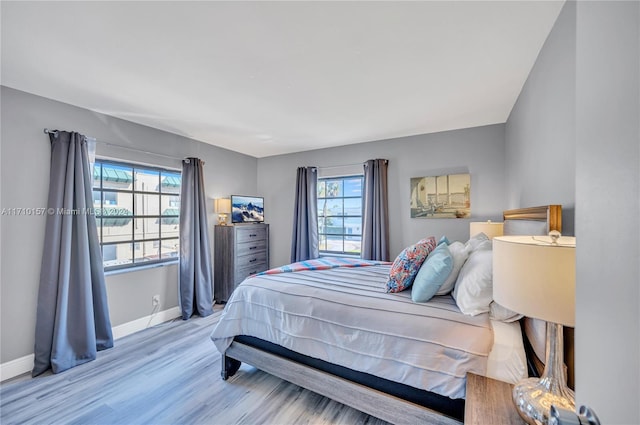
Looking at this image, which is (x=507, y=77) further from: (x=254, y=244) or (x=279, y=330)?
(x=254, y=244)

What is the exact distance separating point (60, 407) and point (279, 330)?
172 cm

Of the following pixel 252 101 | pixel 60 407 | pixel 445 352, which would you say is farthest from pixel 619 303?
pixel 60 407

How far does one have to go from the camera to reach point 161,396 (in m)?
2.06

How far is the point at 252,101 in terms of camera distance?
262cm

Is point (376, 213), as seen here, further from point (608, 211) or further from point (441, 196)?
point (608, 211)

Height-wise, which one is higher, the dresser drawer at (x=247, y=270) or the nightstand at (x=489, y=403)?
the nightstand at (x=489, y=403)

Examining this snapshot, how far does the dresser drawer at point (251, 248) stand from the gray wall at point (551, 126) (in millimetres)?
3676

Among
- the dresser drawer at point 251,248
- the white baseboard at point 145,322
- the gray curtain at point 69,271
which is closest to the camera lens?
the gray curtain at point 69,271

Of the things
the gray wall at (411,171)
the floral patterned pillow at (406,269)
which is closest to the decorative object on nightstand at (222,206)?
the gray wall at (411,171)

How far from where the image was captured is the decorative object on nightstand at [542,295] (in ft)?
2.71

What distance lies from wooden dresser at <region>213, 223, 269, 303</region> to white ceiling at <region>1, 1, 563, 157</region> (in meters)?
1.82

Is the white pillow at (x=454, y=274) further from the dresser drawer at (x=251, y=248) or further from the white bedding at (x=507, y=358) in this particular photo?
the dresser drawer at (x=251, y=248)

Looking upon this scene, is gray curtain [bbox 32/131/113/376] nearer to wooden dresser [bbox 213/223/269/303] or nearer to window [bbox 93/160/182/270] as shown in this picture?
window [bbox 93/160/182/270]

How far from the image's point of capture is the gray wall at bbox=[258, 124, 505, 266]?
3361 millimetres
